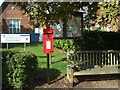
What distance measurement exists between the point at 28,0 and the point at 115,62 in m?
3.89

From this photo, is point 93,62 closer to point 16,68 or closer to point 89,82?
point 89,82

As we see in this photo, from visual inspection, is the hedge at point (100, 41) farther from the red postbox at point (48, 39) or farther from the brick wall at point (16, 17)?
the brick wall at point (16, 17)

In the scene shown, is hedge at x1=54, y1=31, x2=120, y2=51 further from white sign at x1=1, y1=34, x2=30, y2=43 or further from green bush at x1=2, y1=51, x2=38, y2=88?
green bush at x1=2, y1=51, x2=38, y2=88

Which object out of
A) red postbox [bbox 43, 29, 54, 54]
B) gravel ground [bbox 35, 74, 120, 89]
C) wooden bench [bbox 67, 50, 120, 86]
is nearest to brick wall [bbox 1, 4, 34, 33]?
wooden bench [bbox 67, 50, 120, 86]

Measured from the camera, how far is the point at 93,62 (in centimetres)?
629

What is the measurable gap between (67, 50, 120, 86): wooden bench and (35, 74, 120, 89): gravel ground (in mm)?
263

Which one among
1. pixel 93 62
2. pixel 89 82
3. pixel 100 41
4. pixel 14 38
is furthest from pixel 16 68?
pixel 100 41

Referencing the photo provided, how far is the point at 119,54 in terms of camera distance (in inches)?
255

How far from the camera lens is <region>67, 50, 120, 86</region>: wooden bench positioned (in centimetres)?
591

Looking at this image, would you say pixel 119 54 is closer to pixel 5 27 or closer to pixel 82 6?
pixel 82 6

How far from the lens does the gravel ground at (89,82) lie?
563cm

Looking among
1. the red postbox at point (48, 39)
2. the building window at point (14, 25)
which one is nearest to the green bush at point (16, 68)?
the red postbox at point (48, 39)

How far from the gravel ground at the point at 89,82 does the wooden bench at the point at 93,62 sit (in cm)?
26

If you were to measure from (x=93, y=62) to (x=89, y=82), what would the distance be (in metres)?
0.72
